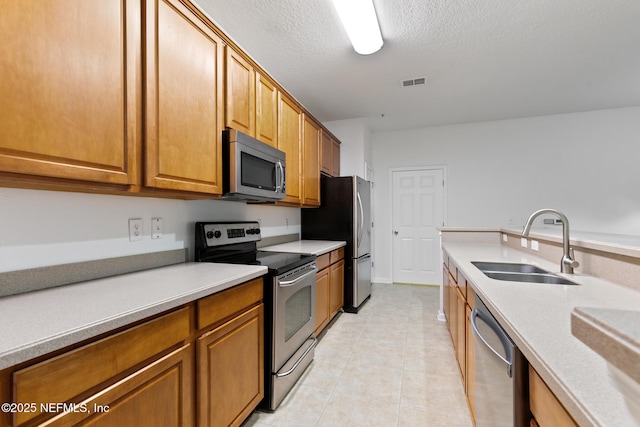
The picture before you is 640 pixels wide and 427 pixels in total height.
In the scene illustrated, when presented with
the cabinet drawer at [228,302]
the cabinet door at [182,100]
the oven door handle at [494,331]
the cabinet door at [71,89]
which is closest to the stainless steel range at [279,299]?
the cabinet drawer at [228,302]

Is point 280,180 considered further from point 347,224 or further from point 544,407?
point 544,407

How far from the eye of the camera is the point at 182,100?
58.1 inches

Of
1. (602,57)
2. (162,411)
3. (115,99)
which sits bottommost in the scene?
(162,411)

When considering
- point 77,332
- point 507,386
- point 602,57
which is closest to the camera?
point 77,332

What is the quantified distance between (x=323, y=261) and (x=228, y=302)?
1417 mm

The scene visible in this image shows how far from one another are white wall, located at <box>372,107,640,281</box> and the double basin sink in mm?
2844

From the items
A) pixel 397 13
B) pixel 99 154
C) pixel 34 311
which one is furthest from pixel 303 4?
pixel 34 311

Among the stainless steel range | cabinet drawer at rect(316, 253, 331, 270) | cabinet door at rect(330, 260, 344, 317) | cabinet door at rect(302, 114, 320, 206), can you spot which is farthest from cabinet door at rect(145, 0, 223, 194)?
cabinet door at rect(330, 260, 344, 317)

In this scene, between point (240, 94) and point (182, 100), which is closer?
point (182, 100)

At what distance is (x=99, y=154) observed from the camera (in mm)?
1108

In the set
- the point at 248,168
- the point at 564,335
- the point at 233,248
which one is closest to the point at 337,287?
the point at 233,248

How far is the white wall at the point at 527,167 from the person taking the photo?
13.0 ft

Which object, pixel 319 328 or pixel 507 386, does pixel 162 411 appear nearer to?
pixel 507 386

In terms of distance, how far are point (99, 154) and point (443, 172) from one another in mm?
4600
